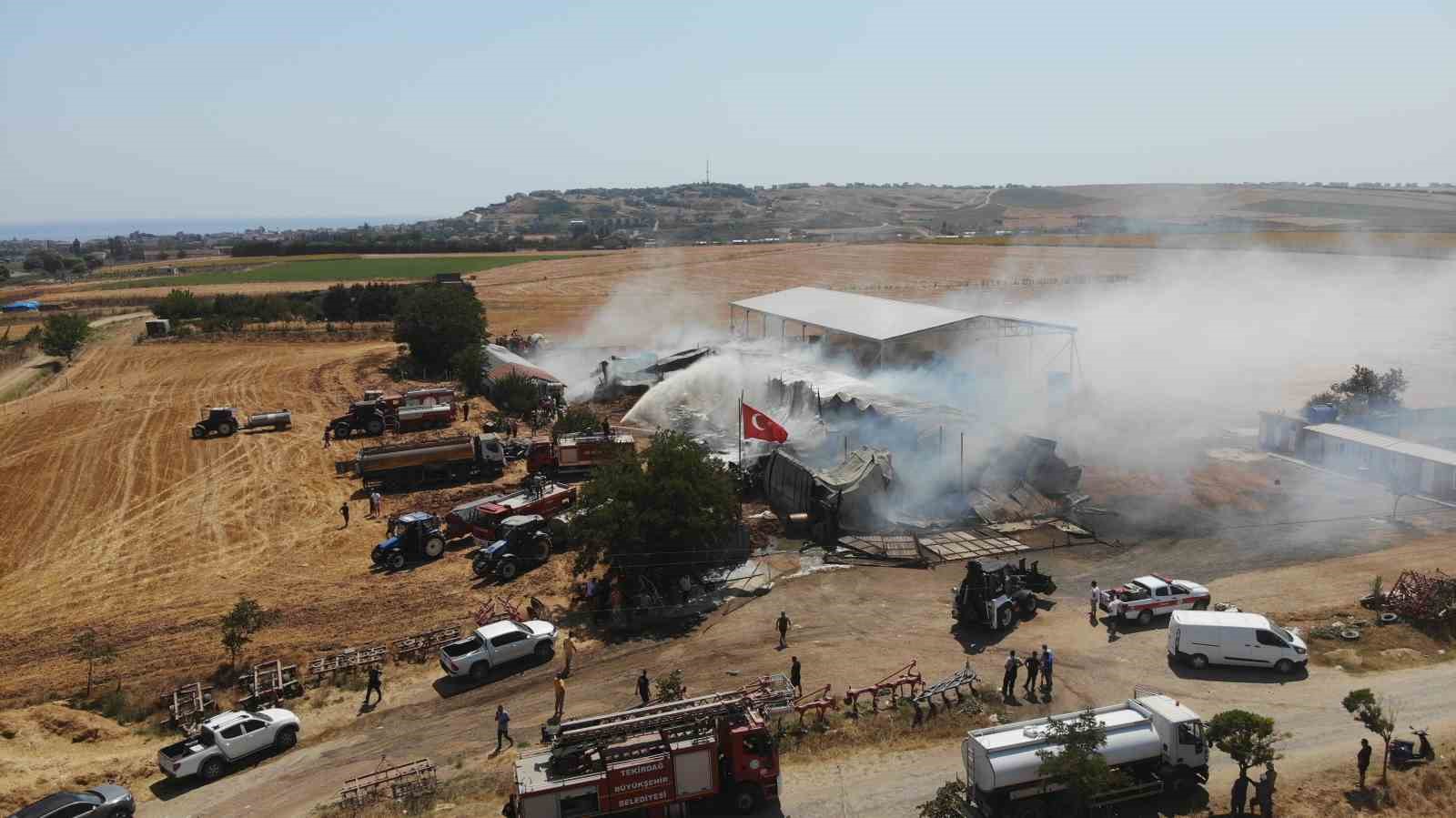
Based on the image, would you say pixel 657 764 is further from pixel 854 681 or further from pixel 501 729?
pixel 854 681

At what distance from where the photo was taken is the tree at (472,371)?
5469 cm

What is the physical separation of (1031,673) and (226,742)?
16.4 m

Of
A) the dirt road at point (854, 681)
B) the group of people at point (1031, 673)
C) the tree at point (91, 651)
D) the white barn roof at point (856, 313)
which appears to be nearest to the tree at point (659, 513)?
the dirt road at point (854, 681)

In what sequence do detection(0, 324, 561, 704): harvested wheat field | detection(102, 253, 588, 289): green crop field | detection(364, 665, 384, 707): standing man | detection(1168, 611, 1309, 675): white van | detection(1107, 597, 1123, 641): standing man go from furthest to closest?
detection(102, 253, 588, 289): green crop field → detection(0, 324, 561, 704): harvested wheat field → detection(1107, 597, 1123, 641): standing man → detection(364, 665, 384, 707): standing man → detection(1168, 611, 1309, 675): white van

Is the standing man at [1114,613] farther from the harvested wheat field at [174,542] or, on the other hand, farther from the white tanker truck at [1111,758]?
the harvested wheat field at [174,542]

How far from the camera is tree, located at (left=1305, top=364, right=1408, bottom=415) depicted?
4009cm

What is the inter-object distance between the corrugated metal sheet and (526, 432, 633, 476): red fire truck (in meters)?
26.3

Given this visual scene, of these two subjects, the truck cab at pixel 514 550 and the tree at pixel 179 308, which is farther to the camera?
the tree at pixel 179 308

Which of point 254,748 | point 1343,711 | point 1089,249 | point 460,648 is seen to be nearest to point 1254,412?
point 1343,711

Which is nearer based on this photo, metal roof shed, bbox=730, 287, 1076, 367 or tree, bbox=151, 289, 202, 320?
metal roof shed, bbox=730, 287, 1076, 367

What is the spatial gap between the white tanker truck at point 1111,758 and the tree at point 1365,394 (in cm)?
3008

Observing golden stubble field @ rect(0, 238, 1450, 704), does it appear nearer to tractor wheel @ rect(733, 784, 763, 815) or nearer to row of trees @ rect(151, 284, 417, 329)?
row of trees @ rect(151, 284, 417, 329)

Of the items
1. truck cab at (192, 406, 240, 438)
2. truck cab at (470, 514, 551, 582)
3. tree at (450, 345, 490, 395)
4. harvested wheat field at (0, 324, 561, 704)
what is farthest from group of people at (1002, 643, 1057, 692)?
truck cab at (192, 406, 240, 438)

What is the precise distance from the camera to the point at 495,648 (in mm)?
22391
